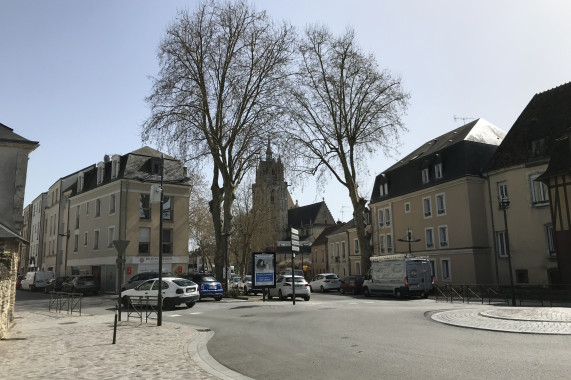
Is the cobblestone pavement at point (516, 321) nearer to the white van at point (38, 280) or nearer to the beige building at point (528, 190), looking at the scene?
the beige building at point (528, 190)

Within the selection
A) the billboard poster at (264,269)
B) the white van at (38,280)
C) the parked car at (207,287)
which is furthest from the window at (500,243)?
the white van at (38,280)

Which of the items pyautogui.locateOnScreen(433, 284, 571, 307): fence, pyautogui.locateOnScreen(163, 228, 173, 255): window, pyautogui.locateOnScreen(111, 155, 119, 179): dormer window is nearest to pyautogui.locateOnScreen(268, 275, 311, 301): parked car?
pyautogui.locateOnScreen(433, 284, 571, 307): fence

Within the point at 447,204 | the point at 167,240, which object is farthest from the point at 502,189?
the point at 167,240

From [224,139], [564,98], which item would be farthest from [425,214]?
[224,139]

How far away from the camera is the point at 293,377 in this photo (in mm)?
7453

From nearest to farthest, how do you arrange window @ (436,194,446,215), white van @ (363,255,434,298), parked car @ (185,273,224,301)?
parked car @ (185,273,224,301), white van @ (363,255,434,298), window @ (436,194,446,215)

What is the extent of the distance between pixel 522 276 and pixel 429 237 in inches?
388

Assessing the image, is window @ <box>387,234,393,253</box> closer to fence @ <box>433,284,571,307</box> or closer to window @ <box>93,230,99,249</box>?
fence @ <box>433,284,571,307</box>

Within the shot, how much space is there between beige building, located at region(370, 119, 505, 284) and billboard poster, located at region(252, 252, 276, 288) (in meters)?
16.7

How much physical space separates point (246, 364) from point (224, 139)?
2669cm

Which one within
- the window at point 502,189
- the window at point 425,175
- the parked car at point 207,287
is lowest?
the parked car at point 207,287

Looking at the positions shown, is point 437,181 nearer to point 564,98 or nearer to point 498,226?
point 498,226

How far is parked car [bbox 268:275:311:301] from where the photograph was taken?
27391 mm

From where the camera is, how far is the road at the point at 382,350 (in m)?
7.51
